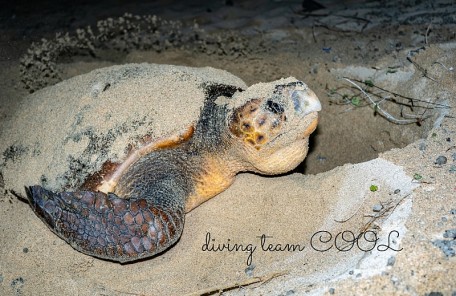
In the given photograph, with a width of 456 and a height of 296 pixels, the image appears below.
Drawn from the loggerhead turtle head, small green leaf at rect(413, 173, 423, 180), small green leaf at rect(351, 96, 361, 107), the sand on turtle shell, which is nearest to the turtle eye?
the loggerhead turtle head

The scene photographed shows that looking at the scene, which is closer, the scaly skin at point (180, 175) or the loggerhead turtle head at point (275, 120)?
the scaly skin at point (180, 175)

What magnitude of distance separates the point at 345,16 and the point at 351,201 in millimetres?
3083

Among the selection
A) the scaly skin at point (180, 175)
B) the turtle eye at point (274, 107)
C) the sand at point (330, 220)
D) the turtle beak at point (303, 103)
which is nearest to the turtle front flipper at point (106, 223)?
the scaly skin at point (180, 175)

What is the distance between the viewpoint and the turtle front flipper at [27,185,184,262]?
6.52 feet

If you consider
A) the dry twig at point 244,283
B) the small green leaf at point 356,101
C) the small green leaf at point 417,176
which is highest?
the small green leaf at point 417,176

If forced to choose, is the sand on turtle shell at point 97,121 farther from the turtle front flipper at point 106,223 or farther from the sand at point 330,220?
the turtle front flipper at point 106,223

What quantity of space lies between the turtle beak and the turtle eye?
0.25 feet

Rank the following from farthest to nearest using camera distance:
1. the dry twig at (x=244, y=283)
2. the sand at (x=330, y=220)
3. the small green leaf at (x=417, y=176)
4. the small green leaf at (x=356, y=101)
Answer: the small green leaf at (x=356, y=101) → the small green leaf at (x=417, y=176) → the dry twig at (x=244, y=283) → the sand at (x=330, y=220)

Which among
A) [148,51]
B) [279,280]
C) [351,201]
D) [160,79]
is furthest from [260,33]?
[279,280]

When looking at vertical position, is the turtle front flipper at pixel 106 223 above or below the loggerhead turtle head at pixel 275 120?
below

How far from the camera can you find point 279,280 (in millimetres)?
1920

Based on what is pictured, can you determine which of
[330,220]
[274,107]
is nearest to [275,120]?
[274,107]

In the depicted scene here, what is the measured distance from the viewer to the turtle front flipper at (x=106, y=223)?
1.99 meters

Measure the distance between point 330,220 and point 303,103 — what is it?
62 centimetres
